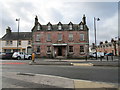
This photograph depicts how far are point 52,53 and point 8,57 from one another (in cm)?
1108

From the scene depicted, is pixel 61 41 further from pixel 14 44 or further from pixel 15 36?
pixel 15 36

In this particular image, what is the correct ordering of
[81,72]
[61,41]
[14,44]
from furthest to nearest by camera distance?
[14,44] → [61,41] → [81,72]

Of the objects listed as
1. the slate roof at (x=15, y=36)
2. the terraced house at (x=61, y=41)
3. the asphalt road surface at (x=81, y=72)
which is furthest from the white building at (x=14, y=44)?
the asphalt road surface at (x=81, y=72)

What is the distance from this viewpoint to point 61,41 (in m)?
32.2

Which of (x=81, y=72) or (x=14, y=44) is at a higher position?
(x=14, y=44)

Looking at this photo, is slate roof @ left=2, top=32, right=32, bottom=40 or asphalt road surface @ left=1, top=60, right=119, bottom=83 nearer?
asphalt road surface @ left=1, top=60, right=119, bottom=83

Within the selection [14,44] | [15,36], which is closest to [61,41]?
[14,44]

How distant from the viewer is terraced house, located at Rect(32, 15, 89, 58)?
3158 centimetres

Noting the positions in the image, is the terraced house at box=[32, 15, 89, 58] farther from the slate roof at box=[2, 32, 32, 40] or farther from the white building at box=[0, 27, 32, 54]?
the slate roof at box=[2, 32, 32, 40]

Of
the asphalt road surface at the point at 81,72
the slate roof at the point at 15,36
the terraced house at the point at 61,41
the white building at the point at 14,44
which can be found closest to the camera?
the asphalt road surface at the point at 81,72

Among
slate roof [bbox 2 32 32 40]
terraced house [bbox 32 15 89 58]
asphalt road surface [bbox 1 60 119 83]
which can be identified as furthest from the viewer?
slate roof [bbox 2 32 32 40]

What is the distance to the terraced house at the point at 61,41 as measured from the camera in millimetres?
31578

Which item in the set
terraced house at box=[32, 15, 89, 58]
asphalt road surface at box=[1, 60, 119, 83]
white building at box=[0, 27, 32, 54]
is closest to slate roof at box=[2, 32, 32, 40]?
white building at box=[0, 27, 32, 54]

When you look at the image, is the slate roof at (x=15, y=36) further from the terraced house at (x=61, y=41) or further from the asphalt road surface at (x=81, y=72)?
the asphalt road surface at (x=81, y=72)
